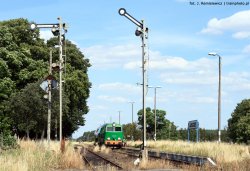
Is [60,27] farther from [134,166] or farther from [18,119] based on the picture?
[18,119]

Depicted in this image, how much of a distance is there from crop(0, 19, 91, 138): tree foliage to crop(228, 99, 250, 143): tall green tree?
108ft

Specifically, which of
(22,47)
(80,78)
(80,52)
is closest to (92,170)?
(22,47)

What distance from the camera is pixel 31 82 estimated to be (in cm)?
5766

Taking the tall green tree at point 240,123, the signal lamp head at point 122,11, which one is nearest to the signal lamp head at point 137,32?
the signal lamp head at point 122,11

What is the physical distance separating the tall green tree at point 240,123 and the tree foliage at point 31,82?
3280 cm

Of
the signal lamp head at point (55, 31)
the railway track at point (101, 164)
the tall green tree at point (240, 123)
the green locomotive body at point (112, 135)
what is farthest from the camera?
the tall green tree at point (240, 123)

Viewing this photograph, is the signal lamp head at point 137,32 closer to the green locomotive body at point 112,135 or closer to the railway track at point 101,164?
the railway track at point 101,164

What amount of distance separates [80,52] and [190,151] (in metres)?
41.1

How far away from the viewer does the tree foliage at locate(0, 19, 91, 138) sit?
149 feet

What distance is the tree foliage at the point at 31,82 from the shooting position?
45469 millimetres

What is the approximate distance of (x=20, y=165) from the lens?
16156 mm

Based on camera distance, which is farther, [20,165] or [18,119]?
[18,119]

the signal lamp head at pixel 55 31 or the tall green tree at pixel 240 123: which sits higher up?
the signal lamp head at pixel 55 31

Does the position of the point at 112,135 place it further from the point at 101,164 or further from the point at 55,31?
the point at 101,164
